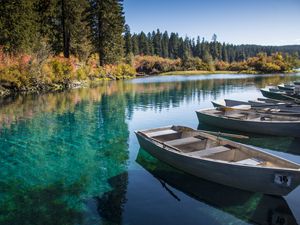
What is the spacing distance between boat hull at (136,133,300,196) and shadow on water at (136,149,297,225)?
204mm

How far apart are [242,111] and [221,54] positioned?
430 ft

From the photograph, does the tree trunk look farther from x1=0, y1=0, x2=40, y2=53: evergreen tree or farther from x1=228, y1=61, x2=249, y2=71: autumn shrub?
x1=228, y1=61, x2=249, y2=71: autumn shrub

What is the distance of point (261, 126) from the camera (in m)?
15.5

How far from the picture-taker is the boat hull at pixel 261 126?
1491 cm

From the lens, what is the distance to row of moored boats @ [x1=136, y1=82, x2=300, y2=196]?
8.03m

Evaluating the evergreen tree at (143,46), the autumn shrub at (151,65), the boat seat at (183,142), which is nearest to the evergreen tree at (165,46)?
the evergreen tree at (143,46)

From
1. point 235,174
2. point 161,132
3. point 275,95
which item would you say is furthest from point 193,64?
point 235,174

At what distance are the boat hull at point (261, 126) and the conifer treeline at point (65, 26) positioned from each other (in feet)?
102

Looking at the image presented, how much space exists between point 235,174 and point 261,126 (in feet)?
25.4

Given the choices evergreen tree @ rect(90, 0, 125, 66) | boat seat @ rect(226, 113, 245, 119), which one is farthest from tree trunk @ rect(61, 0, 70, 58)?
boat seat @ rect(226, 113, 245, 119)

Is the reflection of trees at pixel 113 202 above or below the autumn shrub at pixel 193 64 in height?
below

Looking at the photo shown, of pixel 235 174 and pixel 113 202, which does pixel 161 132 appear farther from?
pixel 113 202

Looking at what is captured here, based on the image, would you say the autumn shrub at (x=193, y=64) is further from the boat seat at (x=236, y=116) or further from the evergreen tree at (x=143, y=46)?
the boat seat at (x=236, y=116)

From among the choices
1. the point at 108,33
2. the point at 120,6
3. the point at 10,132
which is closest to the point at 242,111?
the point at 10,132
